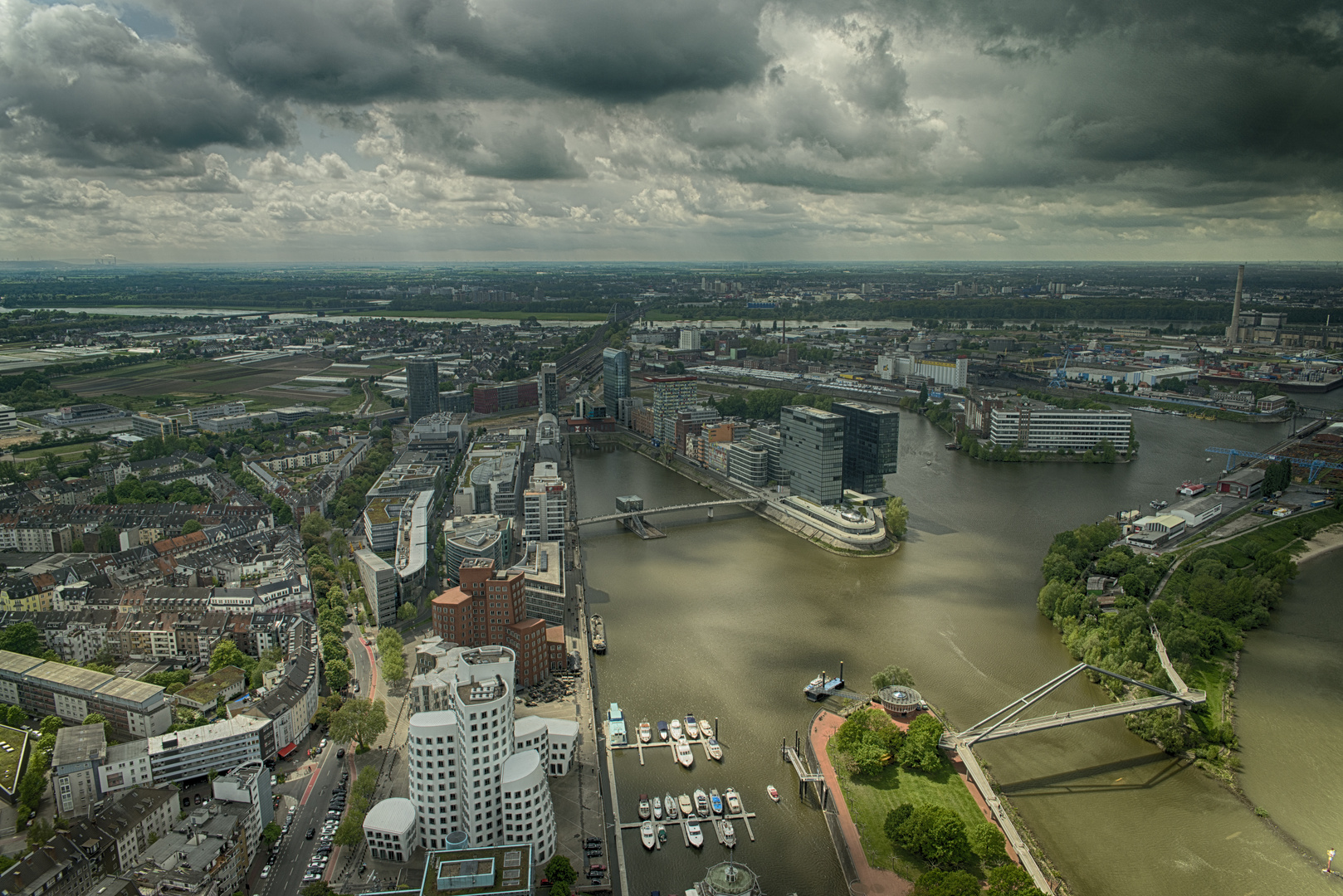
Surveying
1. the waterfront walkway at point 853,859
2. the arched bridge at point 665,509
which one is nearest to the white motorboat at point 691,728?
the waterfront walkway at point 853,859

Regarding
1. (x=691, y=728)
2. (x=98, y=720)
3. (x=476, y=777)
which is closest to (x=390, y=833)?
(x=476, y=777)

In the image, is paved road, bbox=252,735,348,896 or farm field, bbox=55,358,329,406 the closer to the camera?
paved road, bbox=252,735,348,896

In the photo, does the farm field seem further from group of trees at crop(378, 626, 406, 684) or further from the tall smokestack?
the tall smokestack

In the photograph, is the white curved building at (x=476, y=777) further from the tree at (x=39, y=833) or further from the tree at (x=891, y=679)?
the tree at (x=891, y=679)

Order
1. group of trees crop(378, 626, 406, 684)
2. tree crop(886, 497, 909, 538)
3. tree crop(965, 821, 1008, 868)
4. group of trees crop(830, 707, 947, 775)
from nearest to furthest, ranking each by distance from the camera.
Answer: tree crop(965, 821, 1008, 868), group of trees crop(830, 707, 947, 775), group of trees crop(378, 626, 406, 684), tree crop(886, 497, 909, 538)

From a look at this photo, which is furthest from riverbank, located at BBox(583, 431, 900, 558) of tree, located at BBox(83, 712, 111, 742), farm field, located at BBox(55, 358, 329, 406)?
farm field, located at BBox(55, 358, 329, 406)

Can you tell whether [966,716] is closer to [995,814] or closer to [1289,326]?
[995,814]

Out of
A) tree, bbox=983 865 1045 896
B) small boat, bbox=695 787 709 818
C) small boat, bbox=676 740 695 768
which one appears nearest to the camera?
tree, bbox=983 865 1045 896

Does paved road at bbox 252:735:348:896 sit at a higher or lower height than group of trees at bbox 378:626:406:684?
lower
